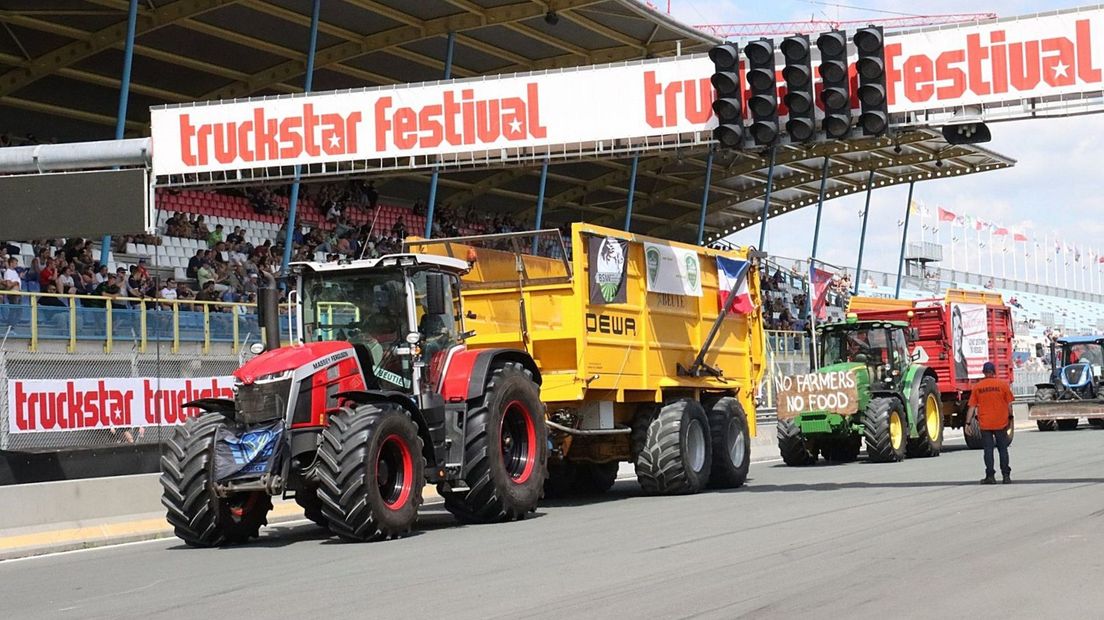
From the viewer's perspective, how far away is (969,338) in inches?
1075

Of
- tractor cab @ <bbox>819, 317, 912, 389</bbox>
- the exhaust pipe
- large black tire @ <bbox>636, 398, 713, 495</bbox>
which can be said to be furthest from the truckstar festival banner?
the exhaust pipe

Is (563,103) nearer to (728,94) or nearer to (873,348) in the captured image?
(728,94)

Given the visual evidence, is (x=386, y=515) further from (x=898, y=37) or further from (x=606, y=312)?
(x=898, y=37)

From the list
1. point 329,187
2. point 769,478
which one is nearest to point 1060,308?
point 329,187

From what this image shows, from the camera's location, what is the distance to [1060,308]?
81.1m

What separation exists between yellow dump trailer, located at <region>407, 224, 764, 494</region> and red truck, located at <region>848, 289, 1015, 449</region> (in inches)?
337

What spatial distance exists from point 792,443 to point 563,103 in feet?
23.7

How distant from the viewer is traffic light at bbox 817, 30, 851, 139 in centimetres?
1648

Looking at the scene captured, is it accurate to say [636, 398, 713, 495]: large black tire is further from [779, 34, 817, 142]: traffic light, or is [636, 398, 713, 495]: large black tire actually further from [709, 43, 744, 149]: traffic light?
[779, 34, 817, 142]: traffic light

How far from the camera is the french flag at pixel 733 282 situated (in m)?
18.8

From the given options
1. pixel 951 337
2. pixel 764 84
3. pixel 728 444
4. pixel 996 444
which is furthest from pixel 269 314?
pixel 951 337

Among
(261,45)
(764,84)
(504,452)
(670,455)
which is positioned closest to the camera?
(504,452)

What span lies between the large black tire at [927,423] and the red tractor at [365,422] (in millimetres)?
10883

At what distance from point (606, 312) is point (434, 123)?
5035 mm
